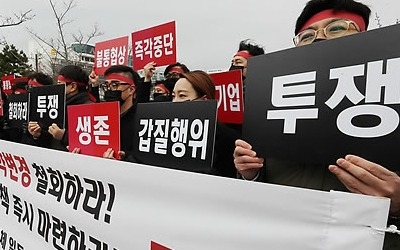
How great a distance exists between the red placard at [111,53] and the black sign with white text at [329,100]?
2.84m

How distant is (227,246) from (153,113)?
2.87 feet

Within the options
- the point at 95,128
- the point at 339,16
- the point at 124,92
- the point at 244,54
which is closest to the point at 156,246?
the point at 95,128

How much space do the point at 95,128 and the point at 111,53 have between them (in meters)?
2.27

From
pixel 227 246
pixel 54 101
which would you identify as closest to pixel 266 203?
pixel 227 246

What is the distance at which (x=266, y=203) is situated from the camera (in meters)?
1.01

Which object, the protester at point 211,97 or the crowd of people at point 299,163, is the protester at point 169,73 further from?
the protester at point 211,97

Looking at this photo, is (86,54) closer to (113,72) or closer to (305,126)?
(113,72)

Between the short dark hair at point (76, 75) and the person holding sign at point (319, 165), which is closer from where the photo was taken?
the person holding sign at point (319, 165)

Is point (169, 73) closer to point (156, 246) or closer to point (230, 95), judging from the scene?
point (230, 95)

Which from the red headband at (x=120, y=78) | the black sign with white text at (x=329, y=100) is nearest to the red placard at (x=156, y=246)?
the black sign with white text at (x=329, y=100)

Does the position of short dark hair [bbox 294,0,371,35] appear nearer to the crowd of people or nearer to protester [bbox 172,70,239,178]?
the crowd of people

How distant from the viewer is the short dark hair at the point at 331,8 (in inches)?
54.8

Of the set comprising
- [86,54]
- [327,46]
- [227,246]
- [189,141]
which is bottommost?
[227,246]

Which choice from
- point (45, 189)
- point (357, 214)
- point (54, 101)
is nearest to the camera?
point (357, 214)
